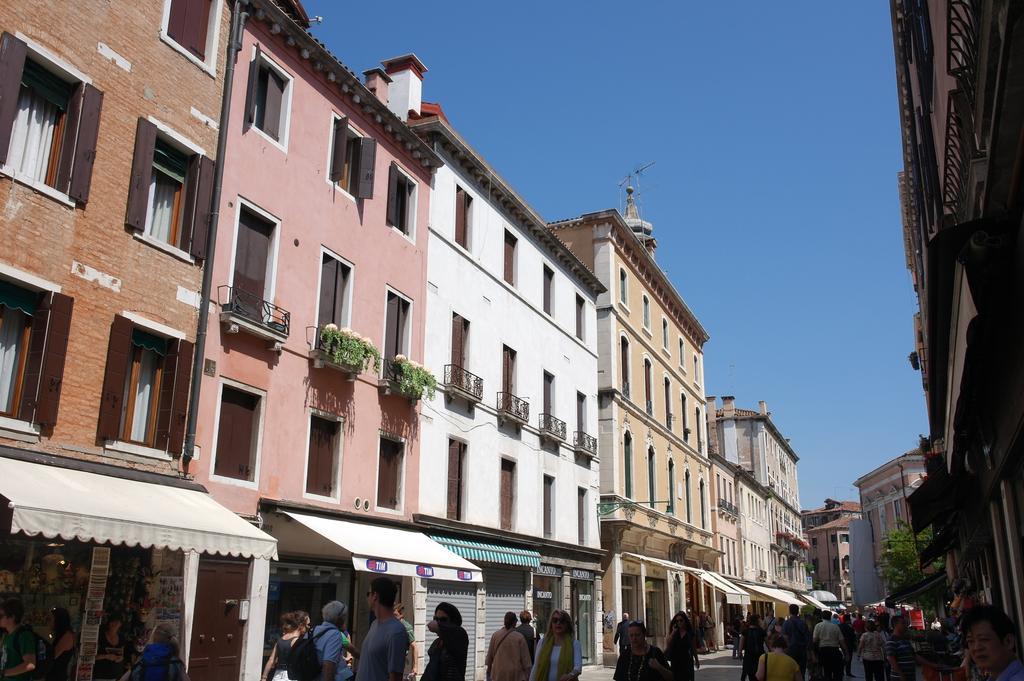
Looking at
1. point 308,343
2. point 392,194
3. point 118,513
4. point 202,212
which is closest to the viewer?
point 118,513

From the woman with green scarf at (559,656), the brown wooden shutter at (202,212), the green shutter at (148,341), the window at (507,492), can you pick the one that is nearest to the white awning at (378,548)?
the green shutter at (148,341)

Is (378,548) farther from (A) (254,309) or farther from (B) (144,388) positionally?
(B) (144,388)

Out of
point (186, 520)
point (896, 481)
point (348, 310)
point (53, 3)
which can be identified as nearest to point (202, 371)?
point (186, 520)

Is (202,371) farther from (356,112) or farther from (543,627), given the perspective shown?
(543,627)

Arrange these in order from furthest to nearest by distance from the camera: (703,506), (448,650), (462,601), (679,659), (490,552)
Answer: (703,506)
(490,552)
(462,601)
(679,659)
(448,650)

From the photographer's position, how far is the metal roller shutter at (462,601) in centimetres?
1836

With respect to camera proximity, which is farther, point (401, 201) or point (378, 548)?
point (401, 201)

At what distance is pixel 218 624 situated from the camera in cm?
1304

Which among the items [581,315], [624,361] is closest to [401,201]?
[581,315]

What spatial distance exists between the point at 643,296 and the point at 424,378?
1870 centimetres

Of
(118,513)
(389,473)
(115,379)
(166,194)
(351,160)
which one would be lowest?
(118,513)

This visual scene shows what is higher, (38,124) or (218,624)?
(38,124)

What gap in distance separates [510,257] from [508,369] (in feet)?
10.9

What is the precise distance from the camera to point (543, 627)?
78.6 feet
